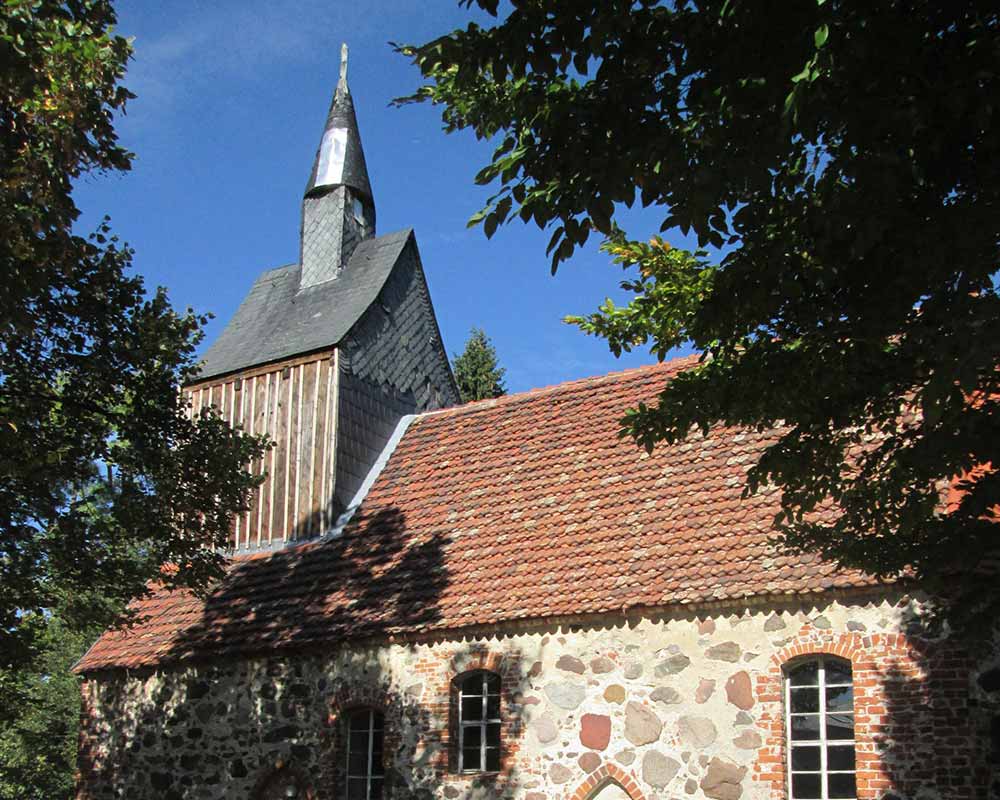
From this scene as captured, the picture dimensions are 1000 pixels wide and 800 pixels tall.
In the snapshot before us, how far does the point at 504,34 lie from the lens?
631 centimetres

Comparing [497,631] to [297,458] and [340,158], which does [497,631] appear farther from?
[340,158]

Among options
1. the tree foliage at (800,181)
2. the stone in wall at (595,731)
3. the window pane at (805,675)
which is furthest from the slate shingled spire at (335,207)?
the tree foliage at (800,181)

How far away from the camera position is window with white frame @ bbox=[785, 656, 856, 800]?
11.0 meters

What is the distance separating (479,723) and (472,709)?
23cm

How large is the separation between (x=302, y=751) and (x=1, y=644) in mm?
3883

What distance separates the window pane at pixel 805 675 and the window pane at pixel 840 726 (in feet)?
1.23

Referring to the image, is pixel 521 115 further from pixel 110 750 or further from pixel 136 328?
pixel 110 750

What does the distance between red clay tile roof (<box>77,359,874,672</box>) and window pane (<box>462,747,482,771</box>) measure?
142cm

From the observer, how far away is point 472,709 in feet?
44.2

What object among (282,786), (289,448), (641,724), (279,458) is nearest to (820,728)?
(641,724)

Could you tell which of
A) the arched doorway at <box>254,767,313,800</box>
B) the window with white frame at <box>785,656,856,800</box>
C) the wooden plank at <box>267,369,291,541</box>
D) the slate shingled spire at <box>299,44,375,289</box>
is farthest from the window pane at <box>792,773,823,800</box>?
the slate shingled spire at <box>299,44,375,289</box>

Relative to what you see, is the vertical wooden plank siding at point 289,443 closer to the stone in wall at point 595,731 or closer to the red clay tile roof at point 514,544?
the red clay tile roof at point 514,544

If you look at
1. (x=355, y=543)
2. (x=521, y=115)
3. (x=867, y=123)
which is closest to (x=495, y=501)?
(x=355, y=543)

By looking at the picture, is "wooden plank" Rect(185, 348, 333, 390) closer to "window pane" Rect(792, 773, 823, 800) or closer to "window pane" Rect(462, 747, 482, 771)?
"window pane" Rect(462, 747, 482, 771)
